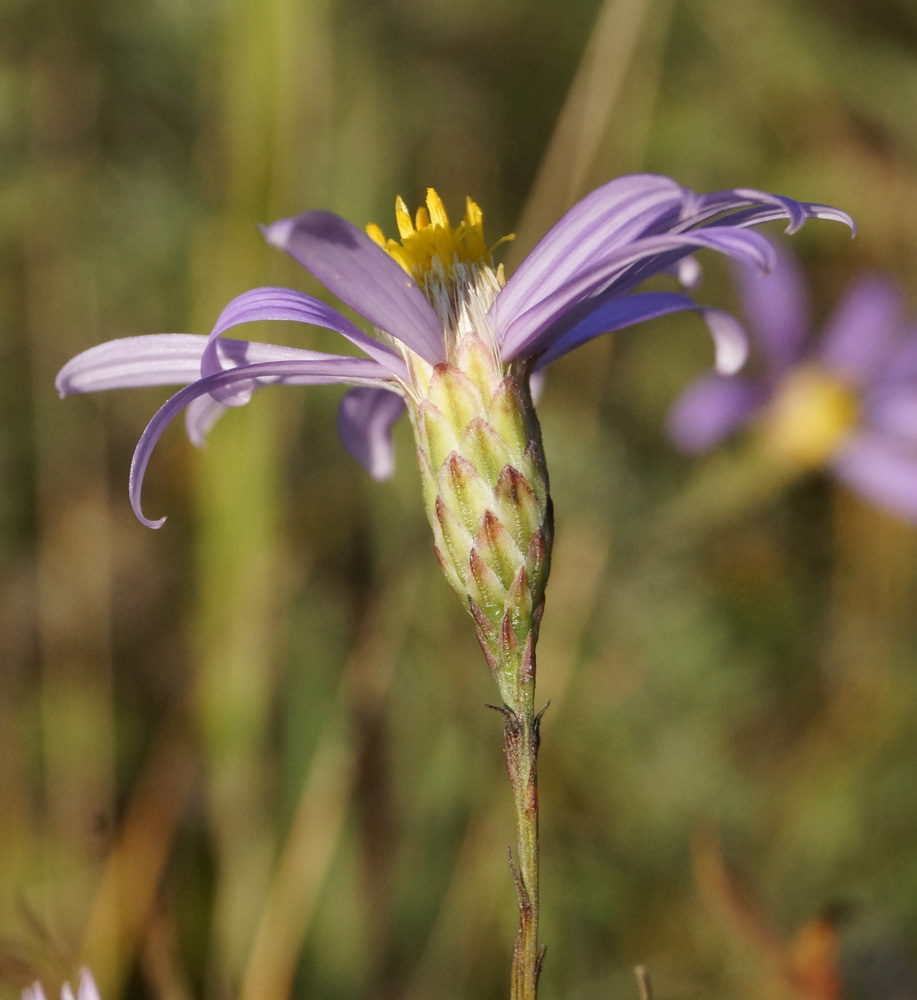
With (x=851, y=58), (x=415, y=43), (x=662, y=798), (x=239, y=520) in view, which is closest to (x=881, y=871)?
(x=662, y=798)

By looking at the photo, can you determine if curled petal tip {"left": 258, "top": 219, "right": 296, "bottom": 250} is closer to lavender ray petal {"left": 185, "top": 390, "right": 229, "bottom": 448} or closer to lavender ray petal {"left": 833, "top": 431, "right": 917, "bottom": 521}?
lavender ray petal {"left": 185, "top": 390, "right": 229, "bottom": 448}

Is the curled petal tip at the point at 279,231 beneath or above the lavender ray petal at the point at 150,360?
above

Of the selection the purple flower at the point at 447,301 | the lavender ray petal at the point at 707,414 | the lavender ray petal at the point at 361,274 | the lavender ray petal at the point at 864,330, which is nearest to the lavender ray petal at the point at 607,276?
the purple flower at the point at 447,301

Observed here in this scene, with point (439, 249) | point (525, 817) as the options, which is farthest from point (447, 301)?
point (525, 817)

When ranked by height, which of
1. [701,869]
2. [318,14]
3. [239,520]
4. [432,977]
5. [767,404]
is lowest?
[432,977]

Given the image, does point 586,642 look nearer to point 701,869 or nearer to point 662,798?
point 662,798

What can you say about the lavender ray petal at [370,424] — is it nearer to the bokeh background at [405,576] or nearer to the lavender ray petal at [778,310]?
the bokeh background at [405,576]

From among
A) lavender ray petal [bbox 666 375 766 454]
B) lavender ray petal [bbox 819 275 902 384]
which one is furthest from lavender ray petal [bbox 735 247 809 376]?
lavender ray petal [bbox 666 375 766 454]
